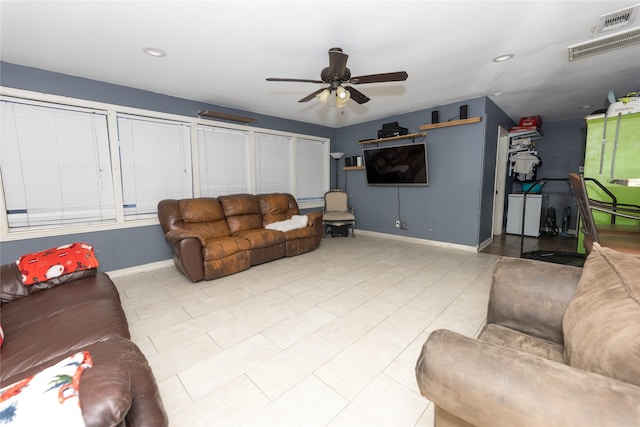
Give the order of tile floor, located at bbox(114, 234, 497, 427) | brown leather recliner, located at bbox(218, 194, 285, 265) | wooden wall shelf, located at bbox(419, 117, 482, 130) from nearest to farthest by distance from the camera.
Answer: tile floor, located at bbox(114, 234, 497, 427) < brown leather recliner, located at bbox(218, 194, 285, 265) < wooden wall shelf, located at bbox(419, 117, 482, 130)

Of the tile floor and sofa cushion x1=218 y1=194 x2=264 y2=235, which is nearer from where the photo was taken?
the tile floor

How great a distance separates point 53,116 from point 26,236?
136cm

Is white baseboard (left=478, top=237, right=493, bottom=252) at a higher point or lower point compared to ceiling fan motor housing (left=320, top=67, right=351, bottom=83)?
lower

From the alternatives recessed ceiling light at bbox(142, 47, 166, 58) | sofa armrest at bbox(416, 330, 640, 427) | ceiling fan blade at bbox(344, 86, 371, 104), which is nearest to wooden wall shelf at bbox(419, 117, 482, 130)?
ceiling fan blade at bbox(344, 86, 371, 104)

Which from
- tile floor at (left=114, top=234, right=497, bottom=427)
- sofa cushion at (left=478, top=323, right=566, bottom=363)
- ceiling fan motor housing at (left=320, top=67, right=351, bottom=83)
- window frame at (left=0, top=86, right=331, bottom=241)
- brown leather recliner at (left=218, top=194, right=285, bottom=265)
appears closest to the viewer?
sofa cushion at (left=478, top=323, right=566, bottom=363)

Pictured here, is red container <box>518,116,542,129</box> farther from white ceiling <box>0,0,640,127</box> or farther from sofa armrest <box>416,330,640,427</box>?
sofa armrest <box>416,330,640,427</box>

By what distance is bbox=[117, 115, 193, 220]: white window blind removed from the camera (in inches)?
136

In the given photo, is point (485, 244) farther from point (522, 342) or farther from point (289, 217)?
point (522, 342)

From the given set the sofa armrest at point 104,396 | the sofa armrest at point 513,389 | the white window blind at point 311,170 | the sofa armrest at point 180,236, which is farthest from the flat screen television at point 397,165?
the sofa armrest at point 104,396

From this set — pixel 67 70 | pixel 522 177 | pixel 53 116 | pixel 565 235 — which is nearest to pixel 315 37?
pixel 67 70

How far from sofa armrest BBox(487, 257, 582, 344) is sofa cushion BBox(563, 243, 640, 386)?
0.15 m

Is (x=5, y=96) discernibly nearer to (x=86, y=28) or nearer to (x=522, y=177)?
(x=86, y=28)

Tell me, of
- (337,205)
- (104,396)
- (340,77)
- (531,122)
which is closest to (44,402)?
(104,396)

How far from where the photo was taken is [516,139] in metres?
5.47
